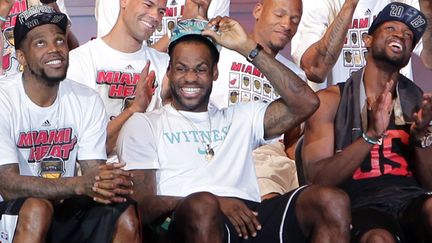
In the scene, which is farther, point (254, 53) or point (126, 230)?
point (254, 53)

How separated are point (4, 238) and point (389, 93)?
165cm

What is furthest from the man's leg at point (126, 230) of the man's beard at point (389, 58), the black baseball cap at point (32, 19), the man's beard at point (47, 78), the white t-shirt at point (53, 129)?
the man's beard at point (389, 58)

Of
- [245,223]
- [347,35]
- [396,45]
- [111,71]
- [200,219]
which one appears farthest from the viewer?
[347,35]

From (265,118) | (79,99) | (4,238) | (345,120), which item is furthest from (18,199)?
(345,120)

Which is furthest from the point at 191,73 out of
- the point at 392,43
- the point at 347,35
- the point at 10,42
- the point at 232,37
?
the point at 347,35

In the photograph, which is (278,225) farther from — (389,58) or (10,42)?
(10,42)

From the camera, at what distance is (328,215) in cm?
433

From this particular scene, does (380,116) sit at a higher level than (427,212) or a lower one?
higher

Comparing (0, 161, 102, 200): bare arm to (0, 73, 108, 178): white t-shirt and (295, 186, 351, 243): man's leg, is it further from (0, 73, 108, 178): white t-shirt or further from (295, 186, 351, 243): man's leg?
(295, 186, 351, 243): man's leg

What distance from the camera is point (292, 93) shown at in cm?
476

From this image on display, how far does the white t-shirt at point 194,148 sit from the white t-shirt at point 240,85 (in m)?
0.89

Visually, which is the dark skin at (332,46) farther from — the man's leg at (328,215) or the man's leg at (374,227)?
the man's leg at (328,215)

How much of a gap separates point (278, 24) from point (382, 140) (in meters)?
1.10

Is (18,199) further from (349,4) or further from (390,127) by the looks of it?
(349,4)
